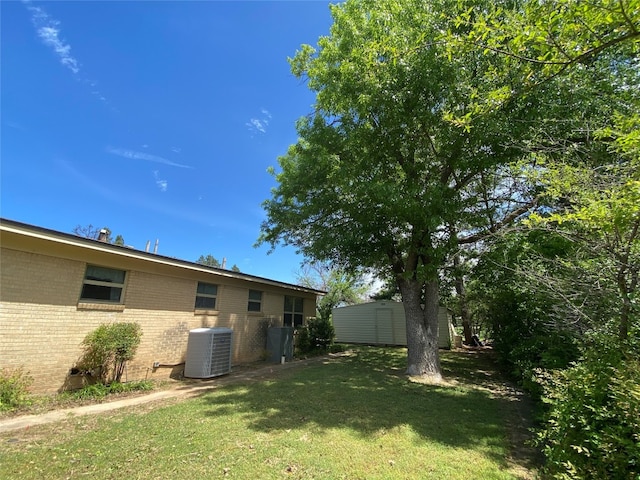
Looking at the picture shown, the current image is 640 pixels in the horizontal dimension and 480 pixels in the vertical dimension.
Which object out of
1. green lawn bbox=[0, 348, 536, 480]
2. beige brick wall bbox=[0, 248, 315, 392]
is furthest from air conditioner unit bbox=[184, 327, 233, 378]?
green lawn bbox=[0, 348, 536, 480]

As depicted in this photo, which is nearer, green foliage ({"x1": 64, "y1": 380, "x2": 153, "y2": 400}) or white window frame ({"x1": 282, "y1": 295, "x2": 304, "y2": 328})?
green foliage ({"x1": 64, "y1": 380, "x2": 153, "y2": 400})

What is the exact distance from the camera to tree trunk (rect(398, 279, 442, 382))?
8812 mm

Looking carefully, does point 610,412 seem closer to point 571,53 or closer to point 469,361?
point 571,53

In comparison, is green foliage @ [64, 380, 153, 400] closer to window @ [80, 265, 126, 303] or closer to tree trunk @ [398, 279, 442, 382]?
window @ [80, 265, 126, 303]

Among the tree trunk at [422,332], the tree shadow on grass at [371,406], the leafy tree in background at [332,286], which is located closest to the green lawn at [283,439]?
the tree shadow on grass at [371,406]

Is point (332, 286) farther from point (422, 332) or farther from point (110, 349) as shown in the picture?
point (110, 349)

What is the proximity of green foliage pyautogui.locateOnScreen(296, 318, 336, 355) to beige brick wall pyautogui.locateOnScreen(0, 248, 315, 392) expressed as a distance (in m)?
4.74

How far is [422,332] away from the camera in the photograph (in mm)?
9117

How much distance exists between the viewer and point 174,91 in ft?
38.0

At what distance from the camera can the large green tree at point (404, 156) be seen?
7059mm

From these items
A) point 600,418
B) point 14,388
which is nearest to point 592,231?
point 600,418

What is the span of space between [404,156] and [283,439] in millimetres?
7900

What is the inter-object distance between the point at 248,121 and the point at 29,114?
311 inches

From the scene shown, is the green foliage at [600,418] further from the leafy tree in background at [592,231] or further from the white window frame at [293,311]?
the white window frame at [293,311]
